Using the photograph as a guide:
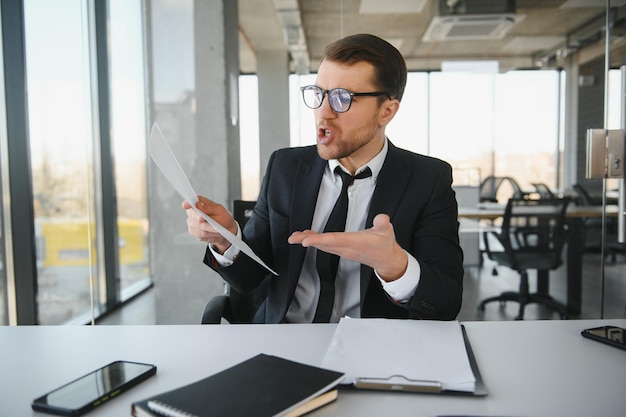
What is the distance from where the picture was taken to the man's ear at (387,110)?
65.4 inches

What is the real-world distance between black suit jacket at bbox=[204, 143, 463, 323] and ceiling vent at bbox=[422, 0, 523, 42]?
2.58 m

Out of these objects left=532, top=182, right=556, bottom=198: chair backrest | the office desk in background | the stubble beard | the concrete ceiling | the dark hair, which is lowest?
the office desk in background

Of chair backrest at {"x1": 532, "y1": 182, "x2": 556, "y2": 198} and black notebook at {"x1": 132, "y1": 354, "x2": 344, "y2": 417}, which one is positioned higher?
chair backrest at {"x1": 532, "y1": 182, "x2": 556, "y2": 198}

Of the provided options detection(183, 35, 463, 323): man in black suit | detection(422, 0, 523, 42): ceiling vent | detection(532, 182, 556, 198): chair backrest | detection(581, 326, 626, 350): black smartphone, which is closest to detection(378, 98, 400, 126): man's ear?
detection(183, 35, 463, 323): man in black suit

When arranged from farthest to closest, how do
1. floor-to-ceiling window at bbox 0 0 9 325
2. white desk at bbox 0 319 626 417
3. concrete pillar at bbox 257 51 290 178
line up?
concrete pillar at bbox 257 51 290 178 → floor-to-ceiling window at bbox 0 0 9 325 → white desk at bbox 0 319 626 417

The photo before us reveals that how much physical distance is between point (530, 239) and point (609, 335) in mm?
3110

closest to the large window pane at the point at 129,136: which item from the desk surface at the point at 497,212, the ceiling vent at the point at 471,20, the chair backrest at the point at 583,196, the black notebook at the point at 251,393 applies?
the ceiling vent at the point at 471,20

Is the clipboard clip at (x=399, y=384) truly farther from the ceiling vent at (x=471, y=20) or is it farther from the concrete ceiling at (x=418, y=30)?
the ceiling vent at (x=471, y=20)

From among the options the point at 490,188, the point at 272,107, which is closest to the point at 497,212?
the point at 490,188

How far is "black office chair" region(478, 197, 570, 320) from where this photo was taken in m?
3.98

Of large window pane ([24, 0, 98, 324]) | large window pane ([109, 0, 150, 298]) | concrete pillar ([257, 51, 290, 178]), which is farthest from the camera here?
large window pane ([109, 0, 150, 298])

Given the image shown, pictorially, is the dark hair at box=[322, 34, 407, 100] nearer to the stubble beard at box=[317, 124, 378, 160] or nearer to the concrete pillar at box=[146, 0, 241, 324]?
the stubble beard at box=[317, 124, 378, 160]

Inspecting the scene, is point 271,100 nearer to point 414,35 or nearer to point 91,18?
point 414,35

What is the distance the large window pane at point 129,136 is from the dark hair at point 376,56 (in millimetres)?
3787
